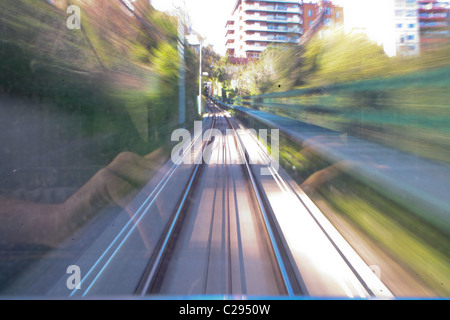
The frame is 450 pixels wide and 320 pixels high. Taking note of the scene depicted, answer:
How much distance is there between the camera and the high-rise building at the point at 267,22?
27.5ft

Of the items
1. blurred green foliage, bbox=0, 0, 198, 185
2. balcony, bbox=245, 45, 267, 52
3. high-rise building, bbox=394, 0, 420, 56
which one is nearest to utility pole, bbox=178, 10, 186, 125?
blurred green foliage, bbox=0, 0, 198, 185

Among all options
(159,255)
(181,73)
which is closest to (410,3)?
(159,255)

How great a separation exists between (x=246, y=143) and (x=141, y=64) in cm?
530

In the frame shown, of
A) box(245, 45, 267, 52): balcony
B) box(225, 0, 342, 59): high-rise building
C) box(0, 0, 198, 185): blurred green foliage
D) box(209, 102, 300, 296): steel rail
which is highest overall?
box(225, 0, 342, 59): high-rise building

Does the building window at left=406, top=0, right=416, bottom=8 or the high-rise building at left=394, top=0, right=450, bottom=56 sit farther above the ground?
the building window at left=406, top=0, right=416, bottom=8

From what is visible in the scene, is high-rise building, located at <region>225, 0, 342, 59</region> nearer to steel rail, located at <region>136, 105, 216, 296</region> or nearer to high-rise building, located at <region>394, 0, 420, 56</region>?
high-rise building, located at <region>394, 0, 420, 56</region>

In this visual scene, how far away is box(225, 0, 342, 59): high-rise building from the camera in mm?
8367

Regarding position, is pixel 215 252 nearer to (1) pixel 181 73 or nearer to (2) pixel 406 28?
(2) pixel 406 28

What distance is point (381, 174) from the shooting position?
13.9 feet

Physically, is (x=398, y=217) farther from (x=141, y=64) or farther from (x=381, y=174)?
(x=141, y=64)

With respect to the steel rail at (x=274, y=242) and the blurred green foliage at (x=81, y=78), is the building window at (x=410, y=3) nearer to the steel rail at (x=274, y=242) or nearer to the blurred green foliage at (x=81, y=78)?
the steel rail at (x=274, y=242)

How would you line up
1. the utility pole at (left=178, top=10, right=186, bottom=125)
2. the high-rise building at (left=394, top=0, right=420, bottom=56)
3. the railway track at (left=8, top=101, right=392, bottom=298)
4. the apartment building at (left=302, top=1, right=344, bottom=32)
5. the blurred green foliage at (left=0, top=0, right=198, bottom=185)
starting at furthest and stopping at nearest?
1. the utility pole at (left=178, top=10, right=186, bottom=125)
2. the apartment building at (left=302, top=1, right=344, bottom=32)
3. the high-rise building at (left=394, top=0, right=420, bottom=56)
4. the blurred green foliage at (left=0, top=0, right=198, bottom=185)
5. the railway track at (left=8, top=101, right=392, bottom=298)

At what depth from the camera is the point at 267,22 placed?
9156 millimetres

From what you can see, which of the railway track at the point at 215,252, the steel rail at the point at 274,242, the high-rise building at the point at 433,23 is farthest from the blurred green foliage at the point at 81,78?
the high-rise building at the point at 433,23
